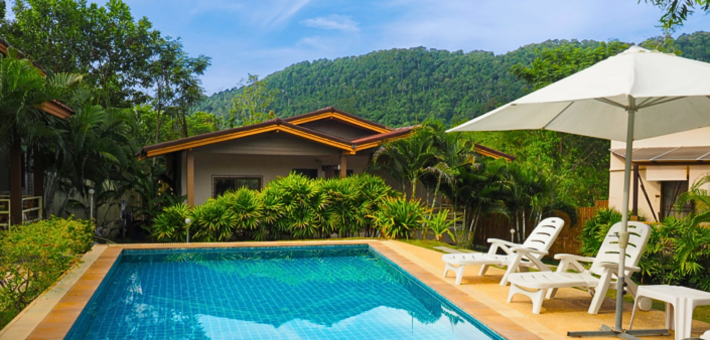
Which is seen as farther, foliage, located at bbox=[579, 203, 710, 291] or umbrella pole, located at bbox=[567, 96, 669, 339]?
foliage, located at bbox=[579, 203, 710, 291]

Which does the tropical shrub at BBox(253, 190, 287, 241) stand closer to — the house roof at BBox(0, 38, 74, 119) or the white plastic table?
the house roof at BBox(0, 38, 74, 119)

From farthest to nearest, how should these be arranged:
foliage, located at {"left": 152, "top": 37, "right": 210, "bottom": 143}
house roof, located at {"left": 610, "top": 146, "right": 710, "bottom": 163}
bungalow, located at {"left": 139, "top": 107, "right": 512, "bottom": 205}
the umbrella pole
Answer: foliage, located at {"left": 152, "top": 37, "right": 210, "bottom": 143}
bungalow, located at {"left": 139, "top": 107, "right": 512, "bottom": 205}
house roof, located at {"left": 610, "top": 146, "right": 710, "bottom": 163}
the umbrella pole

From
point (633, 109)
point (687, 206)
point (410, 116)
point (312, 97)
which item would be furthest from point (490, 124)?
point (312, 97)

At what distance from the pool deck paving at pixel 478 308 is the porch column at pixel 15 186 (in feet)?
5.73

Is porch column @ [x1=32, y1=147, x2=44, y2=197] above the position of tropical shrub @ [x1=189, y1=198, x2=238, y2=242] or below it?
above

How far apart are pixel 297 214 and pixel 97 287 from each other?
690 centimetres

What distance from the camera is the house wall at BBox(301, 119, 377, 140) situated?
20.3 metres

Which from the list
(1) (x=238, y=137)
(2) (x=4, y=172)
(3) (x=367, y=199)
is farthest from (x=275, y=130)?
(2) (x=4, y=172)

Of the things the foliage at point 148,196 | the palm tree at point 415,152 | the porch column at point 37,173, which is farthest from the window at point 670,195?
the porch column at point 37,173

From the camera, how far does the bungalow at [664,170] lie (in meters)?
13.3

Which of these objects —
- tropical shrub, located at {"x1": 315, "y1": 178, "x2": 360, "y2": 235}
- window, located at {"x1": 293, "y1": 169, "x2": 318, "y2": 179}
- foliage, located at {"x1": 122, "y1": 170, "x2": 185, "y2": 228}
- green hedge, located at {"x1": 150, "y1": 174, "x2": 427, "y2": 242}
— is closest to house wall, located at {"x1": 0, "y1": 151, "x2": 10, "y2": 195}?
foliage, located at {"x1": 122, "y1": 170, "x2": 185, "y2": 228}

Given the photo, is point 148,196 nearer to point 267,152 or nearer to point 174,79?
point 267,152

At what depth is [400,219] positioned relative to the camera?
13.8 metres

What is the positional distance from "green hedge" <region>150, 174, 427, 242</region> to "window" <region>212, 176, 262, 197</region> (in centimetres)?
359
